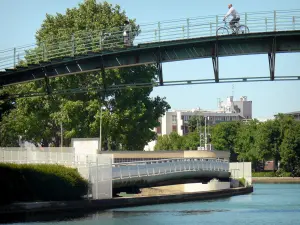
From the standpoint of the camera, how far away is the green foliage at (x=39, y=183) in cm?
5425

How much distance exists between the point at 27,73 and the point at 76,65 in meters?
4.94

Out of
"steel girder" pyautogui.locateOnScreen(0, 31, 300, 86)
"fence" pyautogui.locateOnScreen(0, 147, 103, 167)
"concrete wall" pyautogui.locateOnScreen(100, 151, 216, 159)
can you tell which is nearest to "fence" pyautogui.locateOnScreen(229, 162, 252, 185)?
"concrete wall" pyautogui.locateOnScreen(100, 151, 216, 159)

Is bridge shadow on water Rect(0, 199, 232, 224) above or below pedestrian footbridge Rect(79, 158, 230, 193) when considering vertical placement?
below

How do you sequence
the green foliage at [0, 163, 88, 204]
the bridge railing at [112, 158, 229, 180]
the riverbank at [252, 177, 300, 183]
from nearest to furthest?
the green foliage at [0, 163, 88, 204] < the bridge railing at [112, 158, 229, 180] < the riverbank at [252, 177, 300, 183]

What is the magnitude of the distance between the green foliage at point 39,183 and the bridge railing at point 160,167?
6414 millimetres

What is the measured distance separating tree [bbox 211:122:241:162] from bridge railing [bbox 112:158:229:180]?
93.9m

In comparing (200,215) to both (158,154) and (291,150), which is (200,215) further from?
(291,150)

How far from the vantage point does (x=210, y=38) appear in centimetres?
4684

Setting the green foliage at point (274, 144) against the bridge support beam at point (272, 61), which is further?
the green foliage at point (274, 144)

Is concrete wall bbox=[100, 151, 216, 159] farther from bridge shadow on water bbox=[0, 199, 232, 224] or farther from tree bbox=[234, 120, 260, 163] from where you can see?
tree bbox=[234, 120, 260, 163]

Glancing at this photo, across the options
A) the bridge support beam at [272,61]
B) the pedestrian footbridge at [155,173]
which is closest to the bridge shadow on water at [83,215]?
the pedestrian footbridge at [155,173]

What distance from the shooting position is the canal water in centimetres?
5288

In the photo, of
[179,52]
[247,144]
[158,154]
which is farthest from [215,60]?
[247,144]

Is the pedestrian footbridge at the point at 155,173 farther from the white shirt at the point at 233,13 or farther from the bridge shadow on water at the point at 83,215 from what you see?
the white shirt at the point at 233,13
